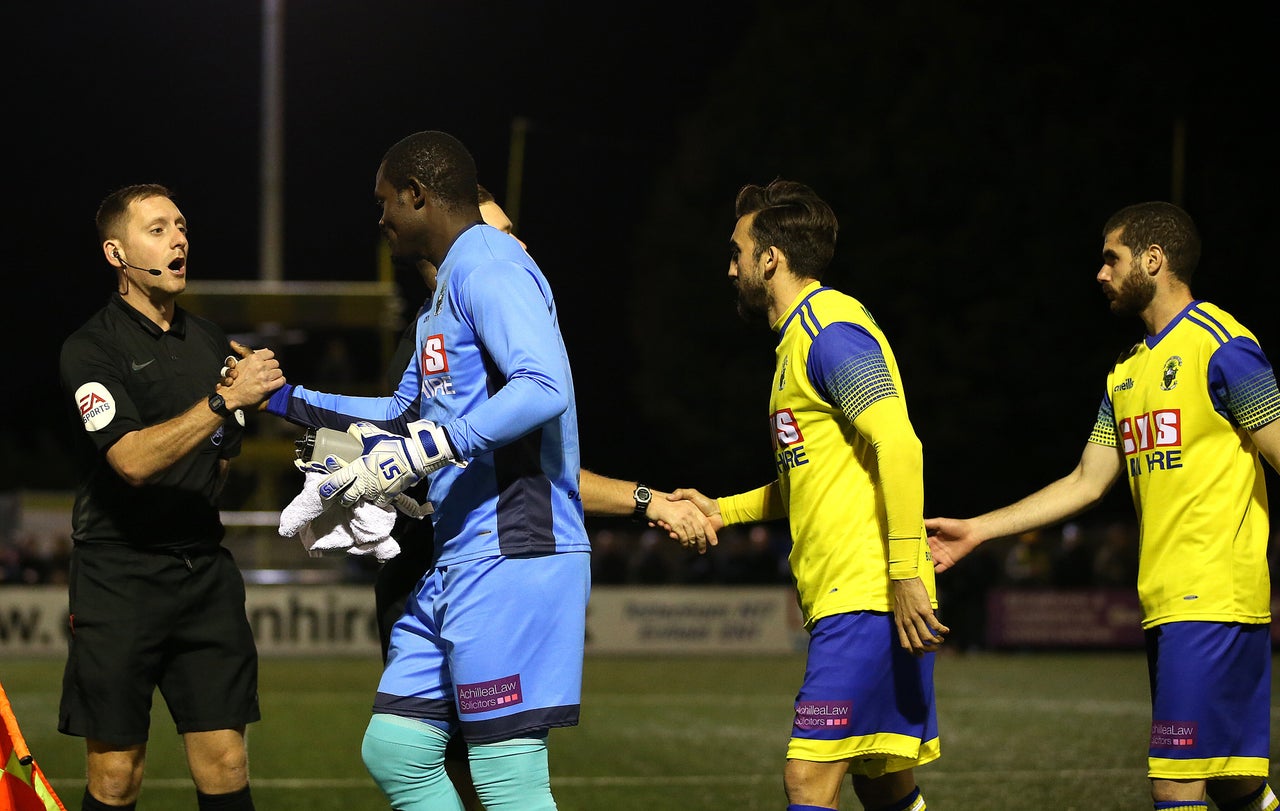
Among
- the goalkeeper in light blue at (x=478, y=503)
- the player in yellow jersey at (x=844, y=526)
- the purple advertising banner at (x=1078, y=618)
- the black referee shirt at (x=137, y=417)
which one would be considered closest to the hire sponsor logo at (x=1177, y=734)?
the player in yellow jersey at (x=844, y=526)

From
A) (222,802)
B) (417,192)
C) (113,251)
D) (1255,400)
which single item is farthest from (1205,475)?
(113,251)

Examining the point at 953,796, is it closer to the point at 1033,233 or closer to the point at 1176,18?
the point at 1033,233

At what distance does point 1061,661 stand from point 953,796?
12.5m

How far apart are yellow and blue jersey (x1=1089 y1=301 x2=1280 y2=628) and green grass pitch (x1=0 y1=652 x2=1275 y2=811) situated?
3087 millimetres

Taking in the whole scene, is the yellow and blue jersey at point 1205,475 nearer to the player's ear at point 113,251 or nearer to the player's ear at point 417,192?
the player's ear at point 417,192

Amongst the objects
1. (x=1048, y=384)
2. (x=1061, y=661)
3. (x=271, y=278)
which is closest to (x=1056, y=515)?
(x=1061, y=661)

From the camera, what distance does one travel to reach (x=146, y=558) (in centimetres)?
545

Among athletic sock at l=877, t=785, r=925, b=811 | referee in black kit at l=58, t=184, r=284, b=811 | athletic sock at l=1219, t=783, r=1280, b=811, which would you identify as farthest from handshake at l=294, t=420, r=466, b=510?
athletic sock at l=1219, t=783, r=1280, b=811

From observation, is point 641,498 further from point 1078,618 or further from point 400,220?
point 1078,618

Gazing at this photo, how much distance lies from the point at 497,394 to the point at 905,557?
1.48m

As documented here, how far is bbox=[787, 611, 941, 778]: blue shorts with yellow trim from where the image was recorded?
16.3 ft

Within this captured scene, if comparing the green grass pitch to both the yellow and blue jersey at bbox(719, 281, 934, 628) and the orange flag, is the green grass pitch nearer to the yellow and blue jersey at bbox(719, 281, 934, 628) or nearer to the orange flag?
the orange flag

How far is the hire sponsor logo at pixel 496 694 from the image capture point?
14.2 feet

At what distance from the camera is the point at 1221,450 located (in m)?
5.42
